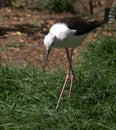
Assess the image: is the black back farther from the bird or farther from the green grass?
the green grass

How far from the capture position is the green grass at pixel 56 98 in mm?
5145

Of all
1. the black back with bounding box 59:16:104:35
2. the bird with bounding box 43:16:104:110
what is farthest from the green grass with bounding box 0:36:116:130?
the black back with bounding box 59:16:104:35

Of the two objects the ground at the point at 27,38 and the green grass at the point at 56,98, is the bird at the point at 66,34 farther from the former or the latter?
A: the ground at the point at 27,38

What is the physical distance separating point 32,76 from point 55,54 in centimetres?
190

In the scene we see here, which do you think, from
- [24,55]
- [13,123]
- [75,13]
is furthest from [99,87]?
[75,13]

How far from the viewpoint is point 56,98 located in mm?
5852

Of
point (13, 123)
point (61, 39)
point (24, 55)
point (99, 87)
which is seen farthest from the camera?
point (24, 55)

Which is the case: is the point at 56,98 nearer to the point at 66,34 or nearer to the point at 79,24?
the point at 66,34

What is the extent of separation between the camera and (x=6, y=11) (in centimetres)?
1009

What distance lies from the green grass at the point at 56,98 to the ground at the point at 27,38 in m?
0.69

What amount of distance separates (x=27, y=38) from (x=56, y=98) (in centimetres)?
309

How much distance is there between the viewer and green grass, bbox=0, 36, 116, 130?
203 inches

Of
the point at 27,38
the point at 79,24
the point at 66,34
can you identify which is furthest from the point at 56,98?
the point at 27,38

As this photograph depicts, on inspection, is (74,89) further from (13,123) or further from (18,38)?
(18,38)
